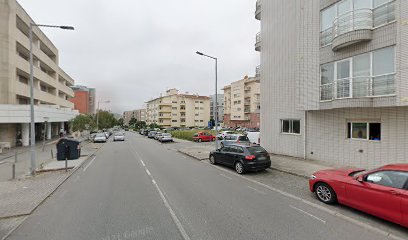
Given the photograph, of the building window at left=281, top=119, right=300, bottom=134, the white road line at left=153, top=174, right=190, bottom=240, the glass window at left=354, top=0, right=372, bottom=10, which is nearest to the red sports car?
the white road line at left=153, top=174, right=190, bottom=240

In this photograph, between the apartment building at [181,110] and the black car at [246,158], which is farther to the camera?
the apartment building at [181,110]

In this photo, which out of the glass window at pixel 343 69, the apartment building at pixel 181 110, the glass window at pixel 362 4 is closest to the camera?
the glass window at pixel 362 4

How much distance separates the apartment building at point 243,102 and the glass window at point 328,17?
4981 cm

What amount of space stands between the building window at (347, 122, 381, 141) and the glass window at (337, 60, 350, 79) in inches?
99.9

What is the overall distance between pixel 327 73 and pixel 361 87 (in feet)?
7.64

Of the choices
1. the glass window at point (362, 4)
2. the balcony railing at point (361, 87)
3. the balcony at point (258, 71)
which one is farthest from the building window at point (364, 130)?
the balcony at point (258, 71)

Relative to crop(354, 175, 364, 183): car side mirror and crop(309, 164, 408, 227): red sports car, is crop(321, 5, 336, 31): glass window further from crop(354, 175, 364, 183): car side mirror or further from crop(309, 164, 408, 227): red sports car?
crop(354, 175, 364, 183): car side mirror

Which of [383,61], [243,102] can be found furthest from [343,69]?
[243,102]

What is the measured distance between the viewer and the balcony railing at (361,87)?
8978 mm

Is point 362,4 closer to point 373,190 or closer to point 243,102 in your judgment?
point 373,190

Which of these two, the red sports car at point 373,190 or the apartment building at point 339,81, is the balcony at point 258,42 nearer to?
the apartment building at point 339,81

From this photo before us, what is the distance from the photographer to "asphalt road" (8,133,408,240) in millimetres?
4496

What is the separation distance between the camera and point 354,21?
996 centimetres

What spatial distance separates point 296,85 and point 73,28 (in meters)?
12.9
